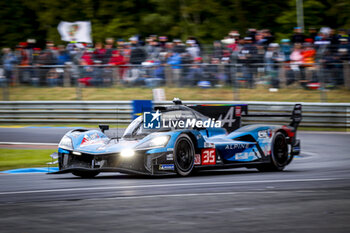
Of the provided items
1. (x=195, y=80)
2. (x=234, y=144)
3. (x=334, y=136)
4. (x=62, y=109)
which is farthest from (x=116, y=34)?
(x=234, y=144)

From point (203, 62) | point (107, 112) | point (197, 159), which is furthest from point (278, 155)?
point (107, 112)

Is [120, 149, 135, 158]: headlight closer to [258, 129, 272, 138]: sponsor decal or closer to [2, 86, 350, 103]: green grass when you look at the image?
[258, 129, 272, 138]: sponsor decal

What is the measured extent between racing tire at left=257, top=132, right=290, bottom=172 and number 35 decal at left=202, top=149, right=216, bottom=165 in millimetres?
1193

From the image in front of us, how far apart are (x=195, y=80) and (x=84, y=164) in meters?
9.21

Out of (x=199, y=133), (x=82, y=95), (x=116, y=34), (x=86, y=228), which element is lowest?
(x=86, y=228)

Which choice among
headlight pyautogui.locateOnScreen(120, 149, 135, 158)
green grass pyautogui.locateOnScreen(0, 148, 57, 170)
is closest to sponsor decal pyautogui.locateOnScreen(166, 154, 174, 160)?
headlight pyautogui.locateOnScreen(120, 149, 135, 158)

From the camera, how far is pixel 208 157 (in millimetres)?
9234

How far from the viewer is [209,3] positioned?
26859mm

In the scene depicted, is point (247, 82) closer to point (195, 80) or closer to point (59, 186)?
point (195, 80)

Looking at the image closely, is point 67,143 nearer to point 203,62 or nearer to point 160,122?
point 160,122

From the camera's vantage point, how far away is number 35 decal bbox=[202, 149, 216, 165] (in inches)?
360

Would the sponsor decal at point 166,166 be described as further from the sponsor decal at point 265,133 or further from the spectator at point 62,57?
the spectator at point 62,57

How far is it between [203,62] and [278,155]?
301 inches

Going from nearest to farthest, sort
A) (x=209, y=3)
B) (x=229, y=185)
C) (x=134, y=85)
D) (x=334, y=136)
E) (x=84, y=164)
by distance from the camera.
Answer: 1. (x=229, y=185)
2. (x=84, y=164)
3. (x=334, y=136)
4. (x=134, y=85)
5. (x=209, y=3)
